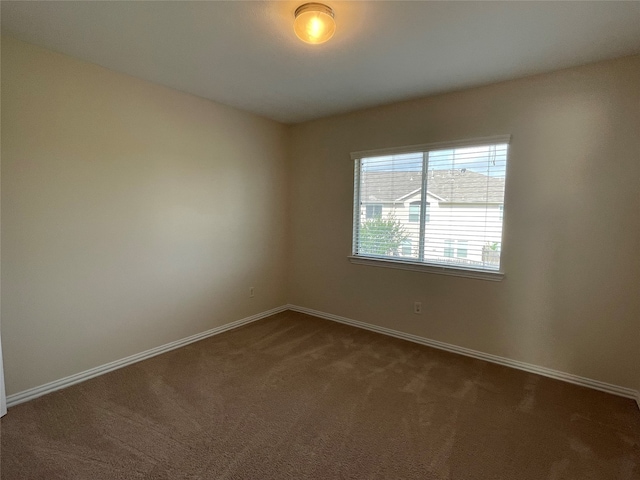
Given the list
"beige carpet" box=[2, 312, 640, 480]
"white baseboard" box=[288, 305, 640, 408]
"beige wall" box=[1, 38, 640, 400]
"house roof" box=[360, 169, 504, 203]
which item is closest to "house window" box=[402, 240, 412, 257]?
"beige wall" box=[1, 38, 640, 400]

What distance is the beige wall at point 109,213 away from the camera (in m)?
2.19

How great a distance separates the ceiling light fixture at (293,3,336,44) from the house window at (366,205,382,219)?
2.02 metres

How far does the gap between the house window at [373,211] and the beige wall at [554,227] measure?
0.67m

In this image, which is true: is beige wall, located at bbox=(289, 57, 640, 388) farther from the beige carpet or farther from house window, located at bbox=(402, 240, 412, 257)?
the beige carpet

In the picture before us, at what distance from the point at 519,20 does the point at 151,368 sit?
12.0 ft

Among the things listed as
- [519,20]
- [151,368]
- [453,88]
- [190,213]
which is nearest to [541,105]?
[453,88]

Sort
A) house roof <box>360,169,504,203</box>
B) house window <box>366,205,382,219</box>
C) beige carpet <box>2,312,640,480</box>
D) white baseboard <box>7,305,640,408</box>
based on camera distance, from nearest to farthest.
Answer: beige carpet <box>2,312,640,480</box> < white baseboard <box>7,305,640,408</box> < house roof <box>360,169,504,203</box> < house window <box>366,205,382,219</box>

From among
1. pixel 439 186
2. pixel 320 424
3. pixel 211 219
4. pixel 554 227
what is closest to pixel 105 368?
pixel 211 219

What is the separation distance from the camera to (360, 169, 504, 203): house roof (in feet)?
9.40

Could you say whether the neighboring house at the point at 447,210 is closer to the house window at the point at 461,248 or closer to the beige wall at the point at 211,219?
the house window at the point at 461,248

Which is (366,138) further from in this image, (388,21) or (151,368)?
(151,368)

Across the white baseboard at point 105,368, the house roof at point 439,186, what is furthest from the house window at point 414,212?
the white baseboard at point 105,368

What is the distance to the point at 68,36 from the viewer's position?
6.84ft

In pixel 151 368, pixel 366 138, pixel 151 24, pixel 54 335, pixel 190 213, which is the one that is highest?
pixel 151 24
